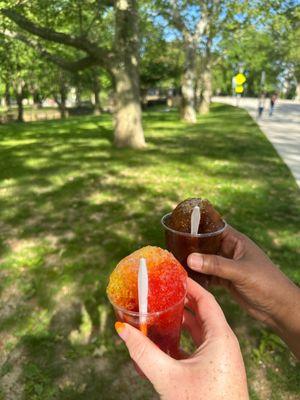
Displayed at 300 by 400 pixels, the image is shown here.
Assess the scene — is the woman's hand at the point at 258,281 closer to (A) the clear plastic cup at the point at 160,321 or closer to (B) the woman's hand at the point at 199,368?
(A) the clear plastic cup at the point at 160,321

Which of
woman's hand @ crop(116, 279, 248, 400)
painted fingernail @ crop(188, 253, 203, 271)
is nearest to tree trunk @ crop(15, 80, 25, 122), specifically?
painted fingernail @ crop(188, 253, 203, 271)

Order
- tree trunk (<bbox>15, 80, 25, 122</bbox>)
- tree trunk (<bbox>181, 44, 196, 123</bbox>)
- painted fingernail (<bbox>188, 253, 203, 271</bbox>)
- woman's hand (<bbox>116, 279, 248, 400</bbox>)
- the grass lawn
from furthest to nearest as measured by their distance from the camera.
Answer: tree trunk (<bbox>15, 80, 25, 122</bbox>) < tree trunk (<bbox>181, 44, 196, 123</bbox>) < the grass lawn < painted fingernail (<bbox>188, 253, 203, 271</bbox>) < woman's hand (<bbox>116, 279, 248, 400</bbox>)

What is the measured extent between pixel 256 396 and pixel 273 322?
97 centimetres

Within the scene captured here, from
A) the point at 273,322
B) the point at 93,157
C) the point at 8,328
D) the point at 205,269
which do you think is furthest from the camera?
the point at 93,157

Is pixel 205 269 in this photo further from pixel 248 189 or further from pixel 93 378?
pixel 248 189

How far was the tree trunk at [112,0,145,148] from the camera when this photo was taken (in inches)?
508

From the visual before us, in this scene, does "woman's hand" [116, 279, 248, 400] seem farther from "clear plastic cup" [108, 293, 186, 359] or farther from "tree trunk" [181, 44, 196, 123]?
"tree trunk" [181, 44, 196, 123]

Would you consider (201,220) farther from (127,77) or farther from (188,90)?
(188,90)

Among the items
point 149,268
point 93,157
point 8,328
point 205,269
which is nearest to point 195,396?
point 149,268

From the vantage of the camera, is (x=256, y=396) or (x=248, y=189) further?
(x=248, y=189)

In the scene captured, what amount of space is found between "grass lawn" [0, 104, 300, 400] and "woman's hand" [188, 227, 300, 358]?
1.03 m

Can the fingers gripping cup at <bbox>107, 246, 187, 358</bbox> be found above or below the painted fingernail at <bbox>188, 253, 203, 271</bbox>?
above

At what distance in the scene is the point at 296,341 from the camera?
8.54ft

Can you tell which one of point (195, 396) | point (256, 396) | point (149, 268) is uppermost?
point (149, 268)
